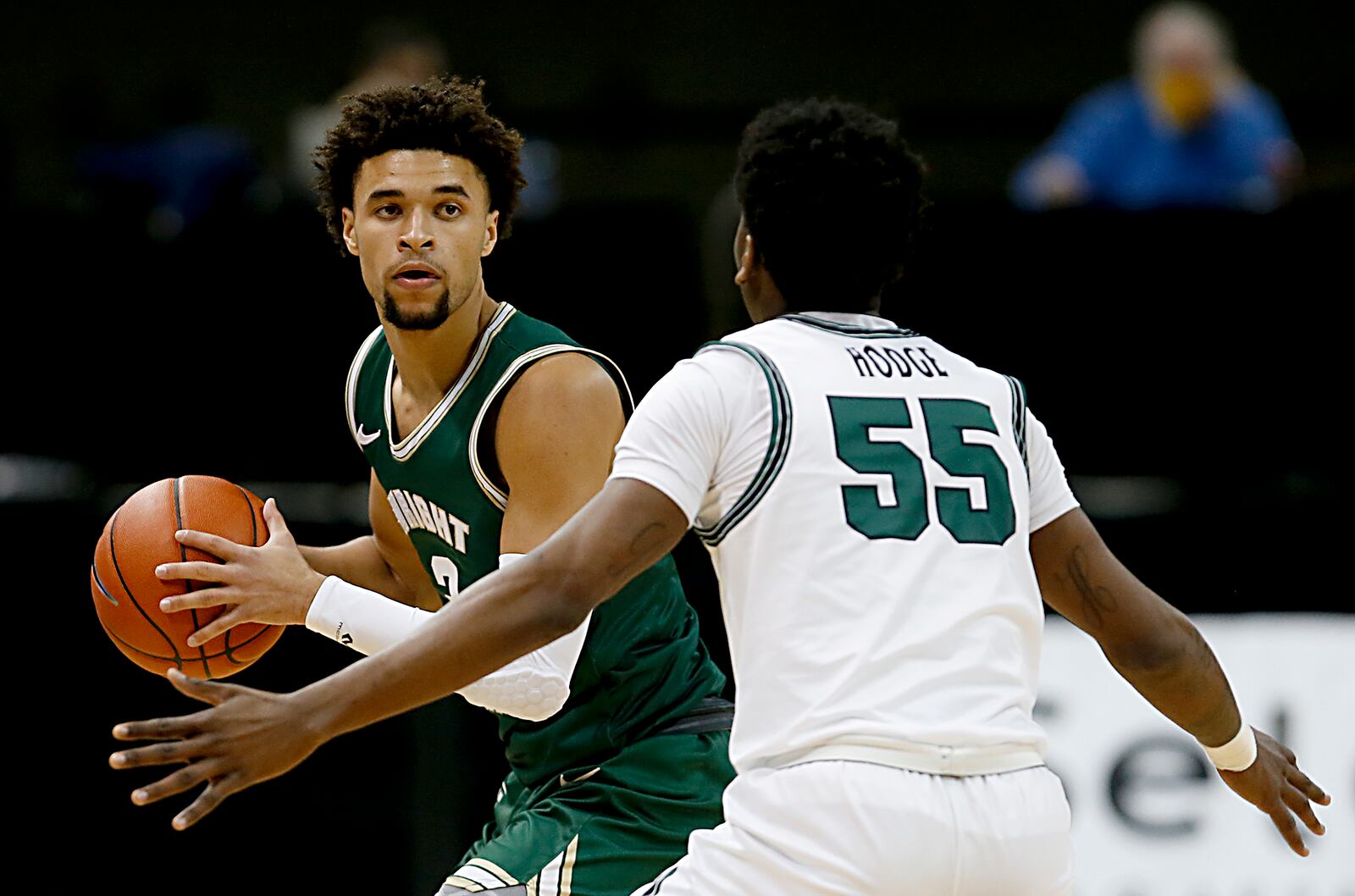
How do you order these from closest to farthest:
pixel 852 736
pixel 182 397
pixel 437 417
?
pixel 852 736 → pixel 437 417 → pixel 182 397

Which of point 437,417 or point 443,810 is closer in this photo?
point 437,417

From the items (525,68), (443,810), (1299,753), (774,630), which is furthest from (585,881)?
(525,68)

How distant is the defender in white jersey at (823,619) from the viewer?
2.63m

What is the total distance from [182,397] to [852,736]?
4.07 m

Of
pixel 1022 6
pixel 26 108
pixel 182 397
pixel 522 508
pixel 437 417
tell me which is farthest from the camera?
pixel 1022 6

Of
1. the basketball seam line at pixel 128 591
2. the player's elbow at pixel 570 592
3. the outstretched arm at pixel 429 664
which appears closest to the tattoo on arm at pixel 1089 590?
the outstretched arm at pixel 429 664

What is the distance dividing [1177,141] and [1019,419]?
4879mm

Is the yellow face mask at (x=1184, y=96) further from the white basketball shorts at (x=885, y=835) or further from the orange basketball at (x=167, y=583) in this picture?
the white basketball shorts at (x=885, y=835)

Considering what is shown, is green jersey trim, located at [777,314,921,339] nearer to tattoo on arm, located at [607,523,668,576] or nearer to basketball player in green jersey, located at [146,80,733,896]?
tattoo on arm, located at [607,523,668,576]

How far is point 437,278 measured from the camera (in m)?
3.66

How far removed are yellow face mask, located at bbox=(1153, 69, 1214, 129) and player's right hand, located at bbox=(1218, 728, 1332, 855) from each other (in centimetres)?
444

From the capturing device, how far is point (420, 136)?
3.74 meters

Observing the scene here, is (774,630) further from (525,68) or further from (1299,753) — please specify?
(525,68)

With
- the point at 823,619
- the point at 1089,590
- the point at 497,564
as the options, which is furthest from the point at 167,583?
the point at 1089,590
